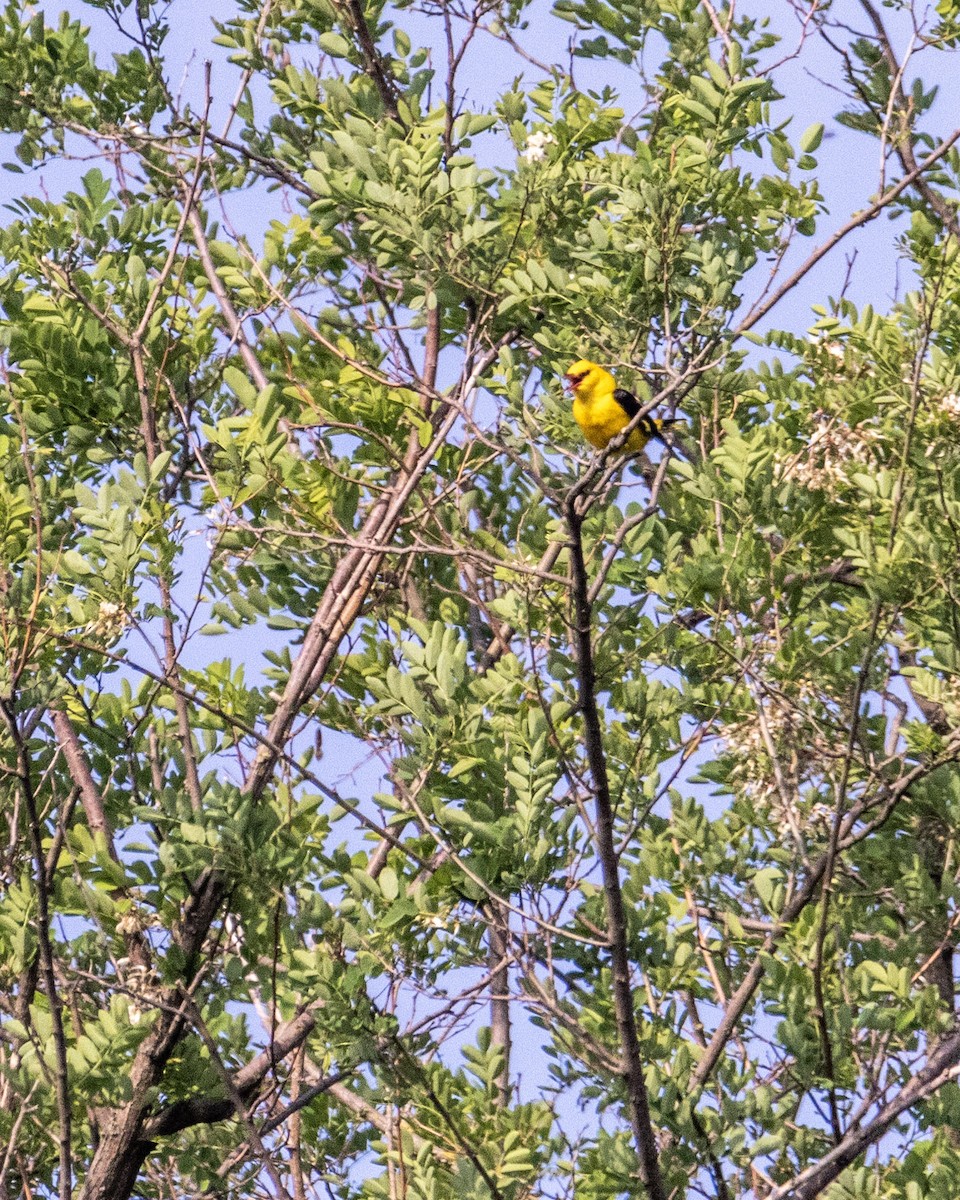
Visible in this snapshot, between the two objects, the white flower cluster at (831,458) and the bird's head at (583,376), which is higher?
the bird's head at (583,376)

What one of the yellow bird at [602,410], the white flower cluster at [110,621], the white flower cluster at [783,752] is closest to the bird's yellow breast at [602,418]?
the yellow bird at [602,410]

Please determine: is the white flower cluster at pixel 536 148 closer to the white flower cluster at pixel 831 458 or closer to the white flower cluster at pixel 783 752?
the white flower cluster at pixel 831 458

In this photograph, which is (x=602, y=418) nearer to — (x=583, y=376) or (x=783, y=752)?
(x=583, y=376)

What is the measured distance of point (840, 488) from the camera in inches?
202

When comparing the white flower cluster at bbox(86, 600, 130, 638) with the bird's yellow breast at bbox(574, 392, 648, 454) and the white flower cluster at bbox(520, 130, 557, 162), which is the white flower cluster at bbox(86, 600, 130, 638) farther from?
the bird's yellow breast at bbox(574, 392, 648, 454)

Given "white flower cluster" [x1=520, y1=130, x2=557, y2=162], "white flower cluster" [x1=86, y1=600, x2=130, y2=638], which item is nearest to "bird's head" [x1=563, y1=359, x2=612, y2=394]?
"white flower cluster" [x1=520, y1=130, x2=557, y2=162]

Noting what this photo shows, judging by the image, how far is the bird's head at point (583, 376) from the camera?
18.3ft

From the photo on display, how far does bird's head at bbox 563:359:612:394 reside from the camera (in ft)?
18.3

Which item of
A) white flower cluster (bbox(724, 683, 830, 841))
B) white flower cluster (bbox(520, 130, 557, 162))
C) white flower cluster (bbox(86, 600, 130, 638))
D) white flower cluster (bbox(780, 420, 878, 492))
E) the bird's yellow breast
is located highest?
the bird's yellow breast

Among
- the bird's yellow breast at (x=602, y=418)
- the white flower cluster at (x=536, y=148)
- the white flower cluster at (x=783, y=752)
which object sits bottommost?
the white flower cluster at (x=783, y=752)

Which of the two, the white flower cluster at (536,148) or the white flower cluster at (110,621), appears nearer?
the white flower cluster at (110,621)

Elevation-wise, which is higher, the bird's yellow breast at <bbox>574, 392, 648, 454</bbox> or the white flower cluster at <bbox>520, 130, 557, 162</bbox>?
the bird's yellow breast at <bbox>574, 392, 648, 454</bbox>

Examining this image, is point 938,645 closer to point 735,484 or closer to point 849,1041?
point 735,484

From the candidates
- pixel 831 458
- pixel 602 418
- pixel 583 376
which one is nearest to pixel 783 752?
pixel 831 458
